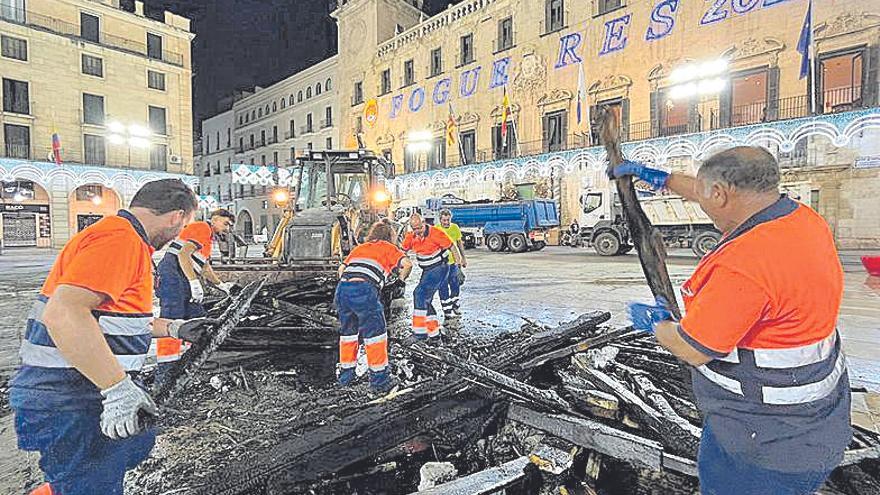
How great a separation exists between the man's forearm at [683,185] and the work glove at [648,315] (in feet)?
1.70

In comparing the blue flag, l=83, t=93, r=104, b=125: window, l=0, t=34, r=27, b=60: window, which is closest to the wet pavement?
the blue flag

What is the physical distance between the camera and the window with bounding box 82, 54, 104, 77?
30125mm

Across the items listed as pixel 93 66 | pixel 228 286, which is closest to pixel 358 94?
pixel 93 66

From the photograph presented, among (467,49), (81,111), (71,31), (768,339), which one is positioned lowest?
(768,339)

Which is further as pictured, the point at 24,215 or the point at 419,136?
the point at 419,136

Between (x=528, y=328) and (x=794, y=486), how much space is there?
15.2 feet

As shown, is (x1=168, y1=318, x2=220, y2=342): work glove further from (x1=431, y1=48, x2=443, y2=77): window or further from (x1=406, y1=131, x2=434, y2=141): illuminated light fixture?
(x1=431, y1=48, x2=443, y2=77): window

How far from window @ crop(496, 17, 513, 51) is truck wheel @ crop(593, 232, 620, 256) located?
16.0 meters

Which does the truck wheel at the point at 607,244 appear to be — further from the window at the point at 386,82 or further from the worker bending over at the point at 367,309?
the window at the point at 386,82

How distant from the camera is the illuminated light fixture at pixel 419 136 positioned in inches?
1275

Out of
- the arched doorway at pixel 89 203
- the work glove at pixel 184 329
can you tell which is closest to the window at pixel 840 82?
the work glove at pixel 184 329

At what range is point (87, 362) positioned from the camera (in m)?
1.73

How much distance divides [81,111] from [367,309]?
3560cm

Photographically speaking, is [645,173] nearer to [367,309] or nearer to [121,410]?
[121,410]
